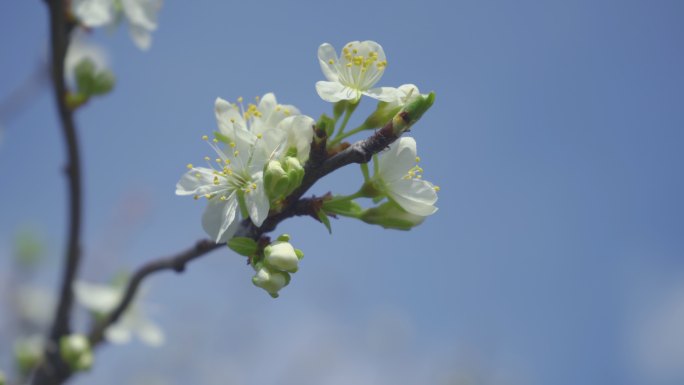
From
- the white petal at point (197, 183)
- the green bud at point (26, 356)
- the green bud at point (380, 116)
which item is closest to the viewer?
the green bud at point (380, 116)

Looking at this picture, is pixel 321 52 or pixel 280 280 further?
pixel 321 52

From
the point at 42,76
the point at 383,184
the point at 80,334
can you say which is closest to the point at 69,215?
the point at 80,334

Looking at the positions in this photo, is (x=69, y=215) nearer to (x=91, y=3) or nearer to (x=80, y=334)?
(x=80, y=334)

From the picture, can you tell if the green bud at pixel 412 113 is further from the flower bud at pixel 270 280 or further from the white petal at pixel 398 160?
the flower bud at pixel 270 280

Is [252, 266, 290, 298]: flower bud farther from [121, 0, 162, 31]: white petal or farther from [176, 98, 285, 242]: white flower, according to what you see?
[121, 0, 162, 31]: white petal

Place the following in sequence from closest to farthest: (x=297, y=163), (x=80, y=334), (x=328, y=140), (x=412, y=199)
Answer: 1. (x=297, y=163)
2. (x=328, y=140)
3. (x=412, y=199)
4. (x=80, y=334)

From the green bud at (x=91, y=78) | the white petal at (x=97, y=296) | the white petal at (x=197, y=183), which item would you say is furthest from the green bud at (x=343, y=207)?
the white petal at (x=97, y=296)

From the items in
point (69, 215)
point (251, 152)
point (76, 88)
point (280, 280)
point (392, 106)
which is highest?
point (392, 106)
